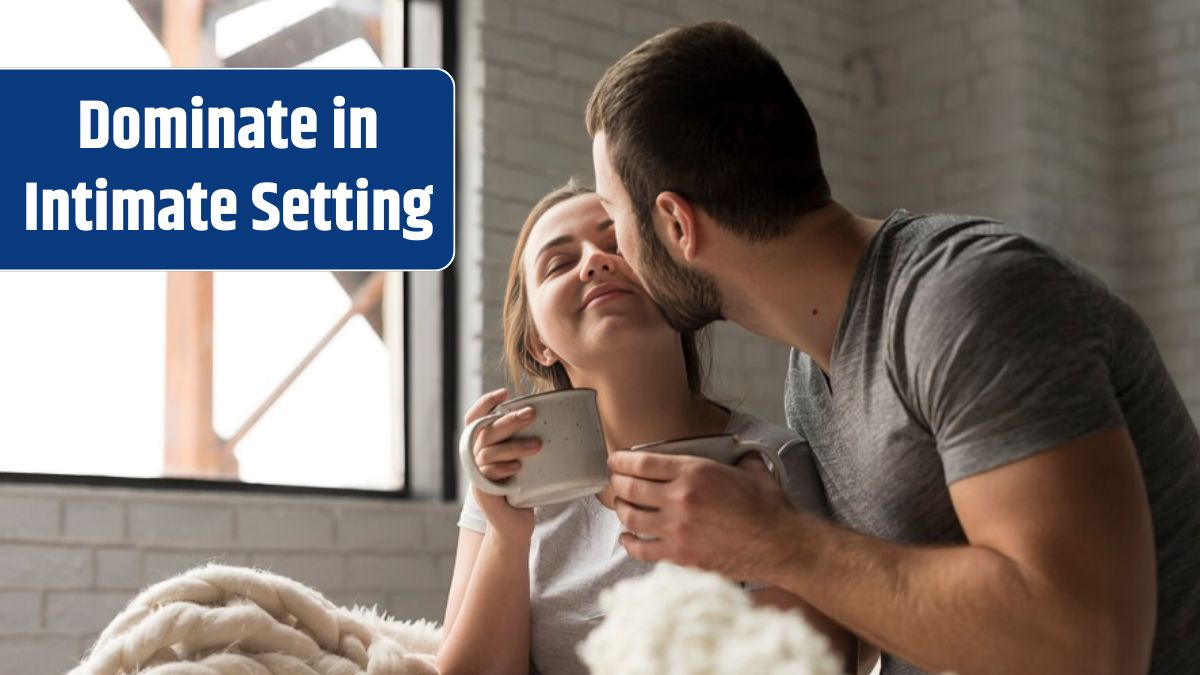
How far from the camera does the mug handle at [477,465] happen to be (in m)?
1.30

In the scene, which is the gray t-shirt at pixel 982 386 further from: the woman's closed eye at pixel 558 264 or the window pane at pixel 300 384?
the window pane at pixel 300 384

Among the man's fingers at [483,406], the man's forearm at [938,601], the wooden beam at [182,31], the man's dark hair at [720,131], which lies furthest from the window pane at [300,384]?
the man's forearm at [938,601]

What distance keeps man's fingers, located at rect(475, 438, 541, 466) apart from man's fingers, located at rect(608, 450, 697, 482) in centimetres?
18

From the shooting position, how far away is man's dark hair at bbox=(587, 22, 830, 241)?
125cm

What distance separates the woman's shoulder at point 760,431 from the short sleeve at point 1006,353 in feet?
1.16

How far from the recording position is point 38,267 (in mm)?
2756

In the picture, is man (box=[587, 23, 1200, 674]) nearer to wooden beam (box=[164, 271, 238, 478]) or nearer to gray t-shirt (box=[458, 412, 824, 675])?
gray t-shirt (box=[458, 412, 824, 675])

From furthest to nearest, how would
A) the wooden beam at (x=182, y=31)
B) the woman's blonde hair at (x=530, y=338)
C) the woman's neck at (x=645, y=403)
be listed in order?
the wooden beam at (x=182, y=31)
the woman's blonde hair at (x=530, y=338)
the woman's neck at (x=645, y=403)

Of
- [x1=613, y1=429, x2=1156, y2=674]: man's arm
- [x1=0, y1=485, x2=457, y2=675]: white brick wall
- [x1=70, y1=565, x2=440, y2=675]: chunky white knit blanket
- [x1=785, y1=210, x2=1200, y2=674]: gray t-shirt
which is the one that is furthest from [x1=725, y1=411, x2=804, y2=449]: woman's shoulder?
[x1=0, y1=485, x2=457, y2=675]: white brick wall

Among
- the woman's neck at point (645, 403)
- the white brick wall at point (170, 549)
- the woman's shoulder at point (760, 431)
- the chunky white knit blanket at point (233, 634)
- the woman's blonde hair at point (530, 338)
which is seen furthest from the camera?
the white brick wall at point (170, 549)

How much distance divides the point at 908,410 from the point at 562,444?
0.32m

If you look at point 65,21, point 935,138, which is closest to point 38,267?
point 65,21

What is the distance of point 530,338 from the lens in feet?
5.93

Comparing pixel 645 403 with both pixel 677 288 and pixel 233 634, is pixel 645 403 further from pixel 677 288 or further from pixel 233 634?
pixel 233 634
